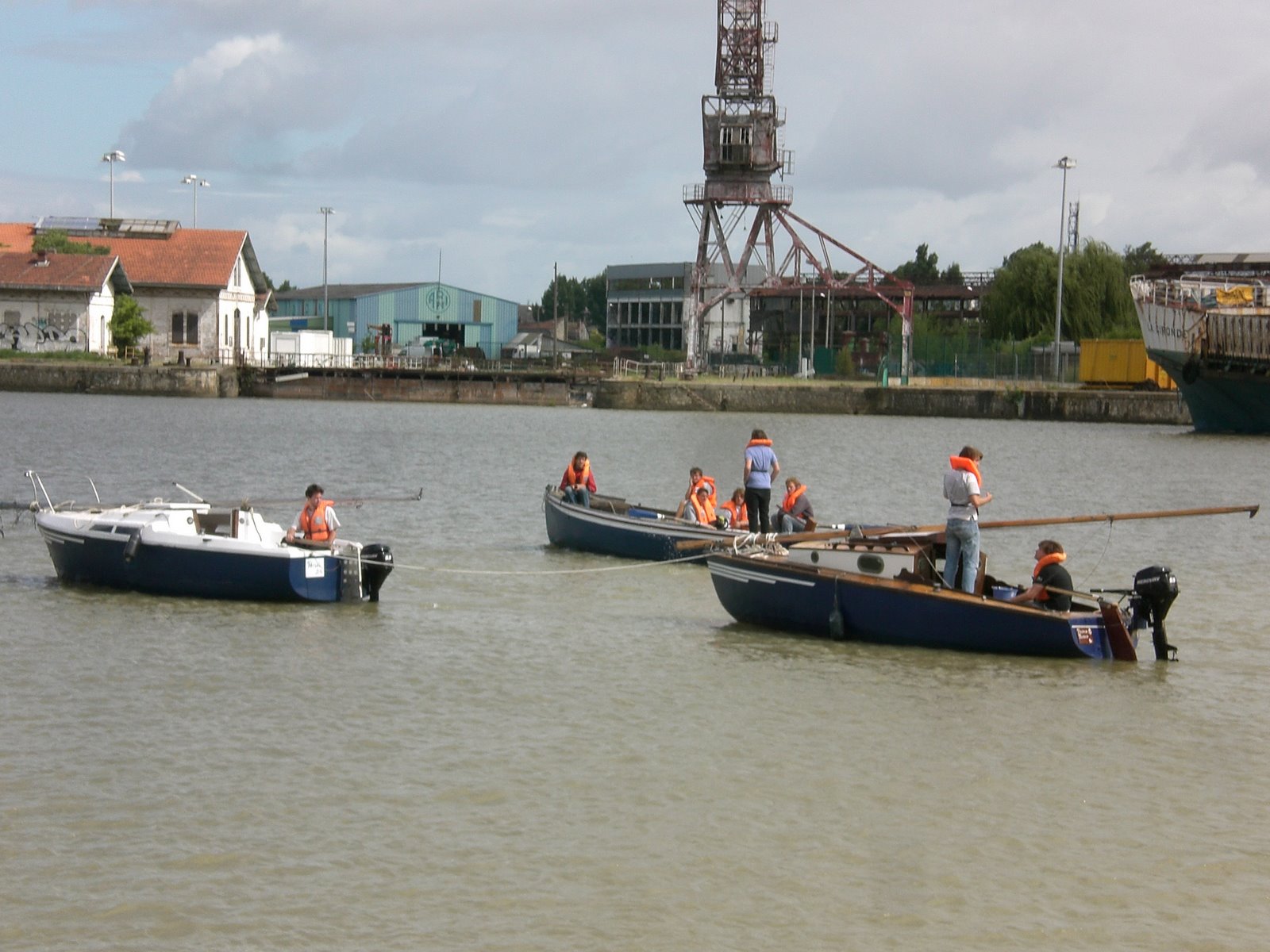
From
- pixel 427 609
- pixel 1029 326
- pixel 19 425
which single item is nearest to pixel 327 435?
pixel 19 425

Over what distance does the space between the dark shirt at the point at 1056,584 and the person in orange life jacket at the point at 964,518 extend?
2.53 ft

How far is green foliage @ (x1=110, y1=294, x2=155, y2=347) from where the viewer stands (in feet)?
283

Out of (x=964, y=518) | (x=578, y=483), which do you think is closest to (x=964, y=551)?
(x=964, y=518)

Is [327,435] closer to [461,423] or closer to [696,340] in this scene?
[461,423]

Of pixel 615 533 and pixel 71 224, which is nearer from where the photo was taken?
pixel 615 533

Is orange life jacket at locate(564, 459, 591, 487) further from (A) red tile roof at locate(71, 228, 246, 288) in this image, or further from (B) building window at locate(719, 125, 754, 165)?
(B) building window at locate(719, 125, 754, 165)

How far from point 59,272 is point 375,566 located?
71.4m

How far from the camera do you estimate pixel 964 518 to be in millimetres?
17094

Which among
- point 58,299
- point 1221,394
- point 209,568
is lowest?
point 209,568

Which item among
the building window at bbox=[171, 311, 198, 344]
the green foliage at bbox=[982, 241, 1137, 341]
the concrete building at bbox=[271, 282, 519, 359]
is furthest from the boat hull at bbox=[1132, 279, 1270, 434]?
the concrete building at bbox=[271, 282, 519, 359]

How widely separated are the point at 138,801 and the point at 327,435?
48351 millimetres

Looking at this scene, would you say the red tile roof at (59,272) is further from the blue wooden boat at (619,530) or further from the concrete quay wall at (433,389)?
the blue wooden boat at (619,530)

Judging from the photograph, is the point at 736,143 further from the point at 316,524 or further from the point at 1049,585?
the point at 1049,585

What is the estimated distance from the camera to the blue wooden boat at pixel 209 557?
64.4 feet
